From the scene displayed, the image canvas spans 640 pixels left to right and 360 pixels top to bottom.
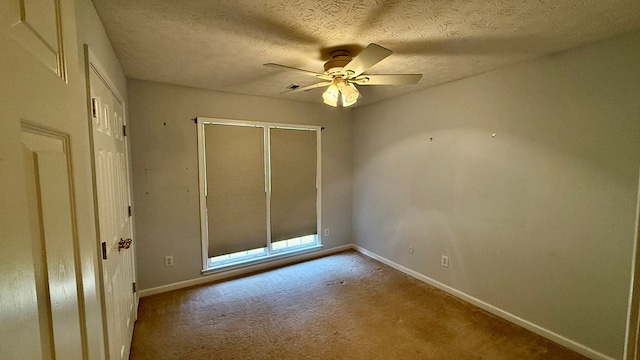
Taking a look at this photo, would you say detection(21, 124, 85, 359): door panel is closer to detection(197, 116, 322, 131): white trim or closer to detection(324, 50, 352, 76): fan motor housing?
detection(324, 50, 352, 76): fan motor housing

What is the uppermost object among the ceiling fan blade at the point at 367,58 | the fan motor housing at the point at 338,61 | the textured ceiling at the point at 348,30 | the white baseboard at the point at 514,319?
the textured ceiling at the point at 348,30

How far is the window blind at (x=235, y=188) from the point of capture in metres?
3.17

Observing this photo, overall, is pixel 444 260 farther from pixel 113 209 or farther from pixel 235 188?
pixel 113 209

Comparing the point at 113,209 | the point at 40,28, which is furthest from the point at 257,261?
the point at 40,28

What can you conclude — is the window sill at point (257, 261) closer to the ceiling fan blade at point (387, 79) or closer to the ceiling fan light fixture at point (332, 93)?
the ceiling fan light fixture at point (332, 93)

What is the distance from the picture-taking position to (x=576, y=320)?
1995 mm

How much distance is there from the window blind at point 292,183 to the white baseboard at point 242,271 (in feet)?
1.06

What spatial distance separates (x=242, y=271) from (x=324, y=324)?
4.90ft

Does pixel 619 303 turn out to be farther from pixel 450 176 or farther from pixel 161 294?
pixel 161 294

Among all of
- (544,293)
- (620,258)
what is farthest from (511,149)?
(544,293)

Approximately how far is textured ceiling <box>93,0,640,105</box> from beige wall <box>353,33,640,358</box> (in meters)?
0.29

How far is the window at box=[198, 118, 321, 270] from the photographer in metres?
3.16

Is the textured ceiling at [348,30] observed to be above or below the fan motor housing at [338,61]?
above

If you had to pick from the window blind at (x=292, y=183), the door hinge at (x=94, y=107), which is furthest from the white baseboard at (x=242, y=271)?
the door hinge at (x=94, y=107)
